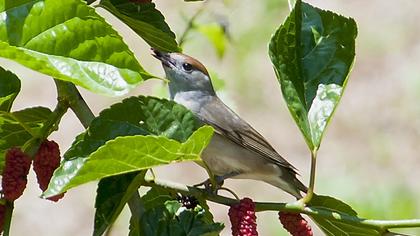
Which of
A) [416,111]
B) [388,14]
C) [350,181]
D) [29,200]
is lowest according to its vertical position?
[29,200]

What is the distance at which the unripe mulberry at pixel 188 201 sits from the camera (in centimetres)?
192

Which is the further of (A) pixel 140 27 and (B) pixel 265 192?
(B) pixel 265 192

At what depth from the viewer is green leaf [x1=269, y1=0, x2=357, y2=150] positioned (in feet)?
6.80

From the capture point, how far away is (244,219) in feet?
6.23

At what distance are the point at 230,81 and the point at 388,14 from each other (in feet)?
6.71

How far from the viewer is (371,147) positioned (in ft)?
30.1

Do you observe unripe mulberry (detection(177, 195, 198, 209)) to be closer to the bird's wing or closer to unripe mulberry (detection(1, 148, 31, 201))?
unripe mulberry (detection(1, 148, 31, 201))

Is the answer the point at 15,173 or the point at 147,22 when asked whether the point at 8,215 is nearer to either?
the point at 15,173

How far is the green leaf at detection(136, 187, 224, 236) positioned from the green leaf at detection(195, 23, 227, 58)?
7.77ft

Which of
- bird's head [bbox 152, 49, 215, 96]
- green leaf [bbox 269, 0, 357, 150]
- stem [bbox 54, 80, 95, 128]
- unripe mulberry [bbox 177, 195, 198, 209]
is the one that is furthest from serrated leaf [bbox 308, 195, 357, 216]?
bird's head [bbox 152, 49, 215, 96]

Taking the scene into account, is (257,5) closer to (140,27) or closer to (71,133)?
(71,133)

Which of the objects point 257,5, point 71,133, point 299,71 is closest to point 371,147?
point 257,5

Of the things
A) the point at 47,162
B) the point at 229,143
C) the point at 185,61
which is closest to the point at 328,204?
the point at 47,162

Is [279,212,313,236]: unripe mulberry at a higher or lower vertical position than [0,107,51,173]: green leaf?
higher
